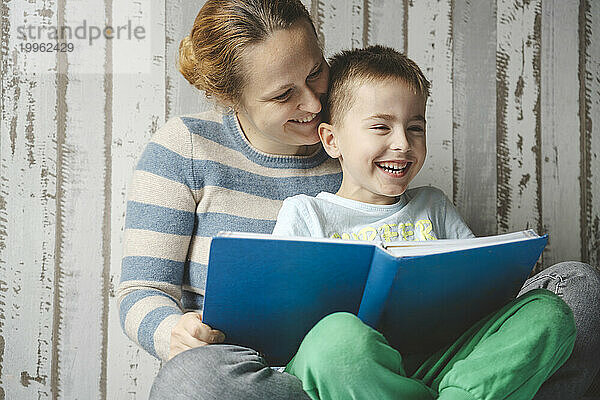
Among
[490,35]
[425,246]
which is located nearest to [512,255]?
[425,246]

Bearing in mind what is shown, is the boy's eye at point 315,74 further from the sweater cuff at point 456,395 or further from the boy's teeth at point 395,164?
the sweater cuff at point 456,395

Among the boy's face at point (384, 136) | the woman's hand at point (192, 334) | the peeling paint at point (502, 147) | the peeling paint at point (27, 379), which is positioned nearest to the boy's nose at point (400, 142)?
the boy's face at point (384, 136)

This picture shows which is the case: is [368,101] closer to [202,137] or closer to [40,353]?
[202,137]

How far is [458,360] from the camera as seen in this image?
985 mm

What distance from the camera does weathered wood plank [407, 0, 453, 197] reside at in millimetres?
1804

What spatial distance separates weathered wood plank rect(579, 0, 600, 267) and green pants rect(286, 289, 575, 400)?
3.34 feet

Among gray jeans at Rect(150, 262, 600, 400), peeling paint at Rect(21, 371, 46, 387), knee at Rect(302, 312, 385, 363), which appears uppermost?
knee at Rect(302, 312, 385, 363)

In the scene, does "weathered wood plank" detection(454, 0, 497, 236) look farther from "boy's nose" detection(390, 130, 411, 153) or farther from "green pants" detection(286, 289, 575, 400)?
"green pants" detection(286, 289, 575, 400)

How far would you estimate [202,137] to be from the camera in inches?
55.3

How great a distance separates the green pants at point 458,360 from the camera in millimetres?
841

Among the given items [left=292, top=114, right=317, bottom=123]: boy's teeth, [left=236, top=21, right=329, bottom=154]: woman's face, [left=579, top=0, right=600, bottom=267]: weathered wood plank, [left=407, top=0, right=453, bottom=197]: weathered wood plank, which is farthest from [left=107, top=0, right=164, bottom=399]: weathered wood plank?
[left=579, top=0, right=600, bottom=267]: weathered wood plank

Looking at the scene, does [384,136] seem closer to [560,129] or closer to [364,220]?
[364,220]

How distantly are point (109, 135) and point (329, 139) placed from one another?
25.3 inches

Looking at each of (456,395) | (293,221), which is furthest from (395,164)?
(456,395)
